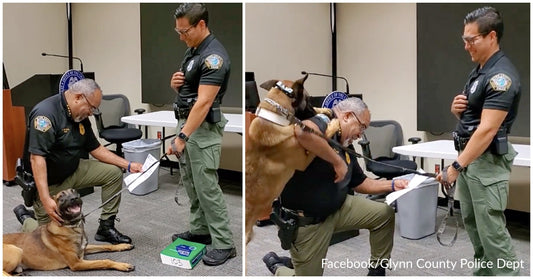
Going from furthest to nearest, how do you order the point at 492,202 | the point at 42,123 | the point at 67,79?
the point at 67,79, the point at 42,123, the point at 492,202

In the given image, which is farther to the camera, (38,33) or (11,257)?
(38,33)

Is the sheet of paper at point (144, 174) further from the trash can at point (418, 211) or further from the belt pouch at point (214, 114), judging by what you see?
the trash can at point (418, 211)

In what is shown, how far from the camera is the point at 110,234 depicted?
2.79m

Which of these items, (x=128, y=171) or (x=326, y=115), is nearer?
(x=326, y=115)

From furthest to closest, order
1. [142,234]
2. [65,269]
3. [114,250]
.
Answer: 1. [142,234]
2. [114,250]
3. [65,269]

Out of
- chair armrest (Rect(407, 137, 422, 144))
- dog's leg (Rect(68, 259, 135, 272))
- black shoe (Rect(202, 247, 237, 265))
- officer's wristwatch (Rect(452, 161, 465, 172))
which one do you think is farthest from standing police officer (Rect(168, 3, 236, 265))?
chair armrest (Rect(407, 137, 422, 144))

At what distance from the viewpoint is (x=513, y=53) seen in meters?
2.99

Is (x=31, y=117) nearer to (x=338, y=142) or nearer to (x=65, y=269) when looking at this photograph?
(x=65, y=269)

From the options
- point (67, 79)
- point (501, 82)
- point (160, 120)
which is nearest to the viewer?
point (501, 82)

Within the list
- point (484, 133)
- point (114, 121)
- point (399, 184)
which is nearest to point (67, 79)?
point (114, 121)

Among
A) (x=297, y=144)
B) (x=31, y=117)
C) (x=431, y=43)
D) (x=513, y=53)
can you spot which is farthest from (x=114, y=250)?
(x=513, y=53)

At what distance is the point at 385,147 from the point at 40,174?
5.97 feet

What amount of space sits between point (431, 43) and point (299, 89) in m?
1.85

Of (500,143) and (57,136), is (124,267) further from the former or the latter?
(500,143)
